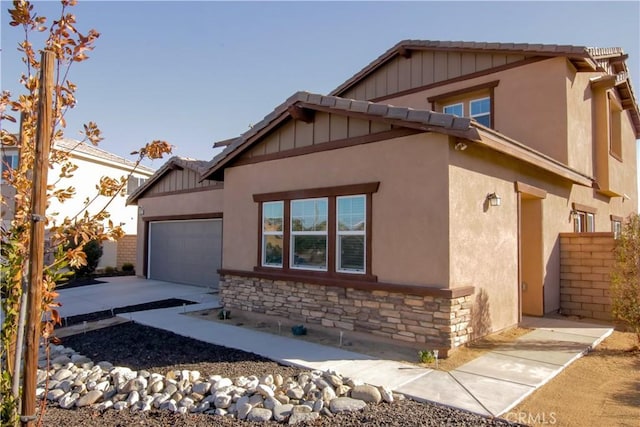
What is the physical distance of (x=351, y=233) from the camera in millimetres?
8180

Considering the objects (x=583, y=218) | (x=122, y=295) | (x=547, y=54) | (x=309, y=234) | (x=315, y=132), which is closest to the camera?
(x=309, y=234)

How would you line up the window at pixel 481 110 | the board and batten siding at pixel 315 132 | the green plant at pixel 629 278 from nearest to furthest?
the green plant at pixel 629 278 → the board and batten siding at pixel 315 132 → the window at pixel 481 110

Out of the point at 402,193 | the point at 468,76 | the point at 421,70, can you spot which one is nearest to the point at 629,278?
the point at 402,193

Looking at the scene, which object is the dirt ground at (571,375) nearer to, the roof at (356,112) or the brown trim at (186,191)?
the roof at (356,112)

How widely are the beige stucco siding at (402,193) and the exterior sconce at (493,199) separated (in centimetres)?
148

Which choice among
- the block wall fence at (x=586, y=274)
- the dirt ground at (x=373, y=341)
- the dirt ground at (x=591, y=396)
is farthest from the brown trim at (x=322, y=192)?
the block wall fence at (x=586, y=274)

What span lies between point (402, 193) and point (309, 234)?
2.34 metres

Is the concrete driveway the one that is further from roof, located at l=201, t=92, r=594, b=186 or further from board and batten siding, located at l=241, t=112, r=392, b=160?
board and batten siding, located at l=241, t=112, r=392, b=160

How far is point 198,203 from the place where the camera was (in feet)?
52.9

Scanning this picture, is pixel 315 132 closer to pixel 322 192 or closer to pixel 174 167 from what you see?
pixel 322 192

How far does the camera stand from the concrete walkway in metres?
5.22

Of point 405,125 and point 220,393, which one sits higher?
point 405,125

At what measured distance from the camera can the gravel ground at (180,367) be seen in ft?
15.0

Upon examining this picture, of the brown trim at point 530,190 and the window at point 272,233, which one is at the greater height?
the brown trim at point 530,190
